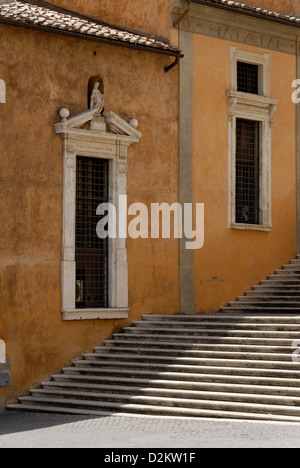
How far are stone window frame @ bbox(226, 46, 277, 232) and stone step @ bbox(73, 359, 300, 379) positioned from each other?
4263 mm

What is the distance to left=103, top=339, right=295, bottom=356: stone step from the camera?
16500 mm

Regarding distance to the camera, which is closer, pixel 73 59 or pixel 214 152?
pixel 73 59

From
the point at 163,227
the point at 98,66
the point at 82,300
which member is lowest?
the point at 82,300

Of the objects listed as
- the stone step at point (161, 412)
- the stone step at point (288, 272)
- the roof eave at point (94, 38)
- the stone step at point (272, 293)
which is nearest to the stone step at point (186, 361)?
the stone step at point (161, 412)

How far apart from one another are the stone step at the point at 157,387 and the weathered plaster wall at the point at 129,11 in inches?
255

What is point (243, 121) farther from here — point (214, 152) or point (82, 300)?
point (82, 300)

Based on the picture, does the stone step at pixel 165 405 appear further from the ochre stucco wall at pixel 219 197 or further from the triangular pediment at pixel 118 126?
the triangular pediment at pixel 118 126

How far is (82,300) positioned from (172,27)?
542 centimetres

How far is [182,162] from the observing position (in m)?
19.9

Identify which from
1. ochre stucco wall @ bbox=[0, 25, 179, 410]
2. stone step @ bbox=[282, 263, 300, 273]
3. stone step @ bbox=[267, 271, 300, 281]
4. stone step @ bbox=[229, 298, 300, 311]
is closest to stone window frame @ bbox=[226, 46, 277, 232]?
stone step @ bbox=[282, 263, 300, 273]

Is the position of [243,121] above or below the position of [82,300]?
above

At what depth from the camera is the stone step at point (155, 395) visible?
15289mm

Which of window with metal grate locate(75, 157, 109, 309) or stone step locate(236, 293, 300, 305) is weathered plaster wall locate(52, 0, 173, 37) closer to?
window with metal grate locate(75, 157, 109, 309)
